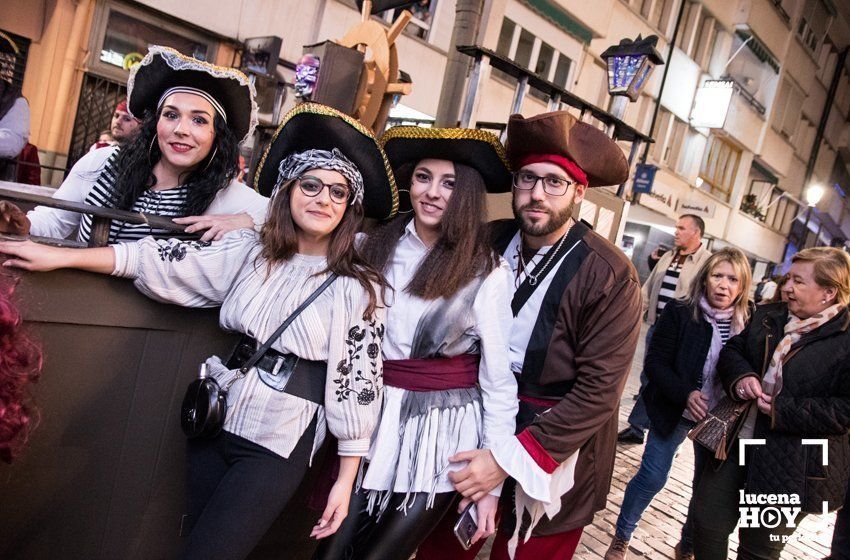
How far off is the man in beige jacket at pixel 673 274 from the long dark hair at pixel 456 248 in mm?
4192

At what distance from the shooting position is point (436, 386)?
87.5 inches

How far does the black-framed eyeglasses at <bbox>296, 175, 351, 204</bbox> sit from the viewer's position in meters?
2.12

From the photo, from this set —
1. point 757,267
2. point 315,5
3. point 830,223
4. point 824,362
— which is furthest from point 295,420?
point 830,223

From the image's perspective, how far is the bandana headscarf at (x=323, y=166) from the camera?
2146mm

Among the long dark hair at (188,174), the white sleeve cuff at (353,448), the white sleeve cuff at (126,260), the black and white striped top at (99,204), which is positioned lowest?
the white sleeve cuff at (353,448)

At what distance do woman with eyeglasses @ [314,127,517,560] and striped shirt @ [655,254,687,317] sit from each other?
4.47 m

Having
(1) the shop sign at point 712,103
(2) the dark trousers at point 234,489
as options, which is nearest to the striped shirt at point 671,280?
(2) the dark trousers at point 234,489

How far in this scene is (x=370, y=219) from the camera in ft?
8.63

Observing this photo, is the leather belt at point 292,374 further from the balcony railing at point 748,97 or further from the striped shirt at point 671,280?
the balcony railing at point 748,97

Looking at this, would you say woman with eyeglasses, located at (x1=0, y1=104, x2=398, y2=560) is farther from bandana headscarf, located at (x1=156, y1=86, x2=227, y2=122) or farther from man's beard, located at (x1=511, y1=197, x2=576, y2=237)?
man's beard, located at (x1=511, y1=197, x2=576, y2=237)

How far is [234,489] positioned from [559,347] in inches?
48.1

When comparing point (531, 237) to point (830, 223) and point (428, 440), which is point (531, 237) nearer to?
point (428, 440)

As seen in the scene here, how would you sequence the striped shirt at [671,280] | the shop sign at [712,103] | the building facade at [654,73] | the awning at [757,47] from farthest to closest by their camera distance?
the awning at [757,47] < the shop sign at [712,103] < the building facade at [654,73] < the striped shirt at [671,280]

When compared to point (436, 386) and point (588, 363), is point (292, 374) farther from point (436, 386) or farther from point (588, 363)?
point (588, 363)
